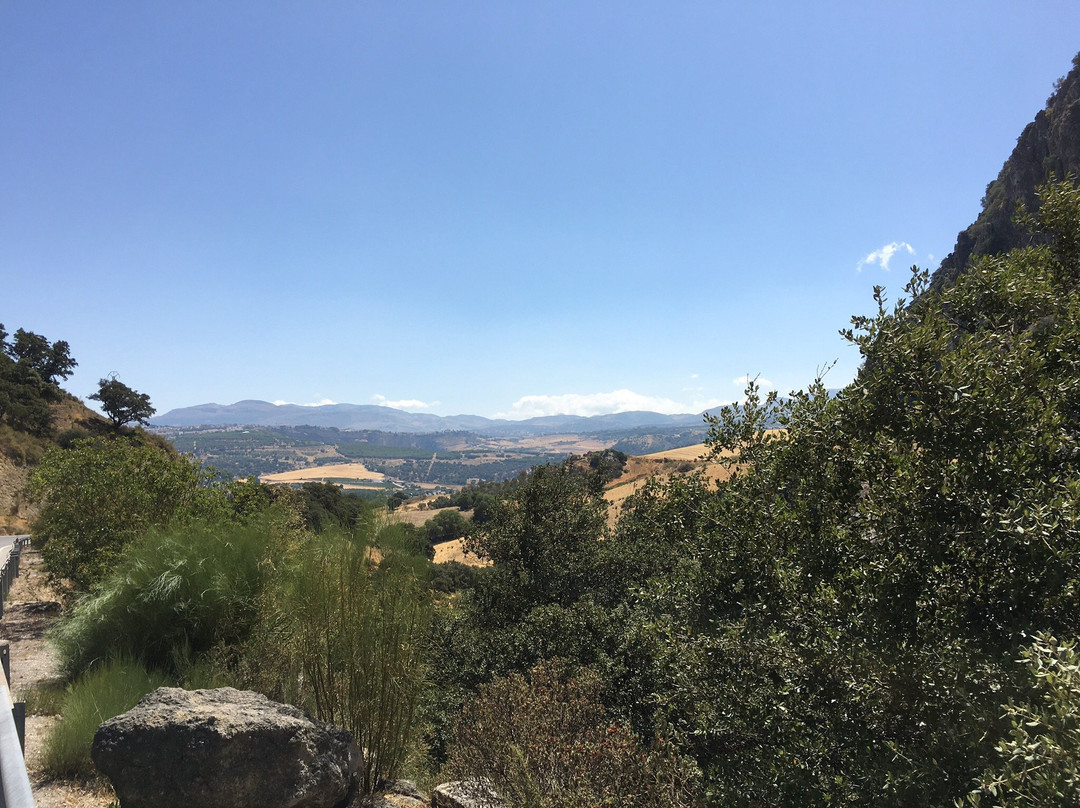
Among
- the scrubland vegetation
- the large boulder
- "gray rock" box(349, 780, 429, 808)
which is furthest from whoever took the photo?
"gray rock" box(349, 780, 429, 808)

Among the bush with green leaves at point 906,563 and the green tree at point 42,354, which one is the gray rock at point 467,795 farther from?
the green tree at point 42,354

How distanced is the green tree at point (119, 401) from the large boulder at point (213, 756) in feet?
191

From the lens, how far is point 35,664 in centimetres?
950

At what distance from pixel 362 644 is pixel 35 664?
735cm

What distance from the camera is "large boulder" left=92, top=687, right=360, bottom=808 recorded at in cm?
477

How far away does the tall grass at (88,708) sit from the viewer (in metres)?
5.92

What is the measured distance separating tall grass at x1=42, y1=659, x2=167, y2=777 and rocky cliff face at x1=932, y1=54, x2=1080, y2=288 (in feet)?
203

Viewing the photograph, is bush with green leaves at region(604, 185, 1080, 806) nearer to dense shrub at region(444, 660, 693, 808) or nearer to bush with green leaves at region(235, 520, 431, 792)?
dense shrub at region(444, 660, 693, 808)

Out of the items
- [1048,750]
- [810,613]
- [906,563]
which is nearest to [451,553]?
[810,613]

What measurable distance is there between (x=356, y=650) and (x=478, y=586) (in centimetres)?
785

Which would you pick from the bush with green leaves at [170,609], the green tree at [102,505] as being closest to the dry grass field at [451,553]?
the green tree at [102,505]

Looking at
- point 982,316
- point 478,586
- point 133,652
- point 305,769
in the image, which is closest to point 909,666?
point 982,316

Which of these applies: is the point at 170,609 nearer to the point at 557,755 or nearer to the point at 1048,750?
the point at 557,755

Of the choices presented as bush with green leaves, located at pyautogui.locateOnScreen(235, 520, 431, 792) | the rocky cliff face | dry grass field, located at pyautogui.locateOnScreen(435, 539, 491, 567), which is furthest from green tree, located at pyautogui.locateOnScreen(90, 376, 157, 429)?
the rocky cliff face
